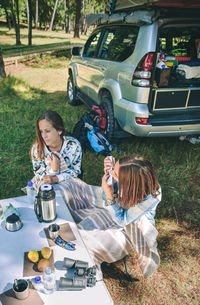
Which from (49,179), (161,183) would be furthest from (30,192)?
(161,183)

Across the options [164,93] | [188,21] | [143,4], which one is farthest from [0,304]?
[188,21]

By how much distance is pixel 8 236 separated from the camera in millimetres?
1723

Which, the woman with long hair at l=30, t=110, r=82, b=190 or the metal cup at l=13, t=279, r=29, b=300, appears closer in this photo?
the metal cup at l=13, t=279, r=29, b=300

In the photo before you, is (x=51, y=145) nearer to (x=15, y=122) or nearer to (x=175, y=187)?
(x=175, y=187)

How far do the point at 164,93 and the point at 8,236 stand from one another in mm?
2889

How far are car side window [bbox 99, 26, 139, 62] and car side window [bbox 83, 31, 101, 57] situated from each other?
0.40 meters

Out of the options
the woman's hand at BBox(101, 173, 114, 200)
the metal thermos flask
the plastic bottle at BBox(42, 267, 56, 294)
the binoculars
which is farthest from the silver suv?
the plastic bottle at BBox(42, 267, 56, 294)

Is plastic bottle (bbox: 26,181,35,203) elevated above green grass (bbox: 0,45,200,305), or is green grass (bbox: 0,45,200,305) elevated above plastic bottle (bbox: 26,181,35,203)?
plastic bottle (bbox: 26,181,35,203)

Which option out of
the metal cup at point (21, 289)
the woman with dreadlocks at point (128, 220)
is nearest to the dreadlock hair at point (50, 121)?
the woman with dreadlocks at point (128, 220)

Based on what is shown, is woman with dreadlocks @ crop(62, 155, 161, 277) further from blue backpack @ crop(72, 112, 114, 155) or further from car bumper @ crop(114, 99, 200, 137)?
blue backpack @ crop(72, 112, 114, 155)

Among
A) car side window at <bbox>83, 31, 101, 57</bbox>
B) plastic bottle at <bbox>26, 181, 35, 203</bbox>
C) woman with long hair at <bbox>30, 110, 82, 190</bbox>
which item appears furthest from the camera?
car side window at <bbox>83, 31, 101, 57</bbox>

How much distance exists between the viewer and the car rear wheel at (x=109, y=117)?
164 inches

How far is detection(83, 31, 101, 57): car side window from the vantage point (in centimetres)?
508

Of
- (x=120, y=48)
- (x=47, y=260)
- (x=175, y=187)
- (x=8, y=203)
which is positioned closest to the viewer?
(x=47, y=260)
